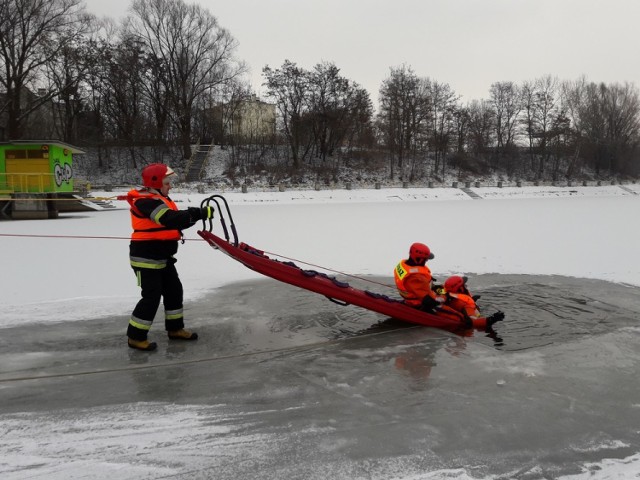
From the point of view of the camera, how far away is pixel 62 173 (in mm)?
22719

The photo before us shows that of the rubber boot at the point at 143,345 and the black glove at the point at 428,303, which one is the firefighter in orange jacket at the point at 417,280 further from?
the rubber boot at the point at 143,345

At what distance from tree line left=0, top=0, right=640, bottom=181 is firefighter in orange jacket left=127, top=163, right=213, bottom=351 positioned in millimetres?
34620

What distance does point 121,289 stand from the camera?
726 cm

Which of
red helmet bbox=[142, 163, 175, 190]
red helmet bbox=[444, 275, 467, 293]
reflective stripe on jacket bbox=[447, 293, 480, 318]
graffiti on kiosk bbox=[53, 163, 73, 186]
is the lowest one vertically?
reflective stripe on jacket bbox=[447, 293, 480, 318]

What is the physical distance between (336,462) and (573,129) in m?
64.4

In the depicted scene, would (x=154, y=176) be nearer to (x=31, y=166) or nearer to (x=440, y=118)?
(x=31, y=166)

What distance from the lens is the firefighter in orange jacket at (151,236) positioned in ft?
14.3

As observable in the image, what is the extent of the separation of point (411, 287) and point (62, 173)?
21828mm

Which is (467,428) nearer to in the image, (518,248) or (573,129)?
(518,248)

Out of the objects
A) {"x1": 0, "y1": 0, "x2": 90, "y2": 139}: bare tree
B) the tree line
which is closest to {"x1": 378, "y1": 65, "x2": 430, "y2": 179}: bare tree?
the tree line

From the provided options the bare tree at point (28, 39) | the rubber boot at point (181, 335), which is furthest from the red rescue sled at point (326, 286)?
the bare tree at point (28, 39)

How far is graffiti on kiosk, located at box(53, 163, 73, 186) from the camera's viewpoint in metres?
22.0

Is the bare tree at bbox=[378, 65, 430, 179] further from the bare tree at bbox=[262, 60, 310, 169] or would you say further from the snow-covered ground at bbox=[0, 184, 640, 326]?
the snow-covered ground at bbox=[0, 184, 640, 326]

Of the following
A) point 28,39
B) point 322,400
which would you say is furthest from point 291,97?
point 322,400
